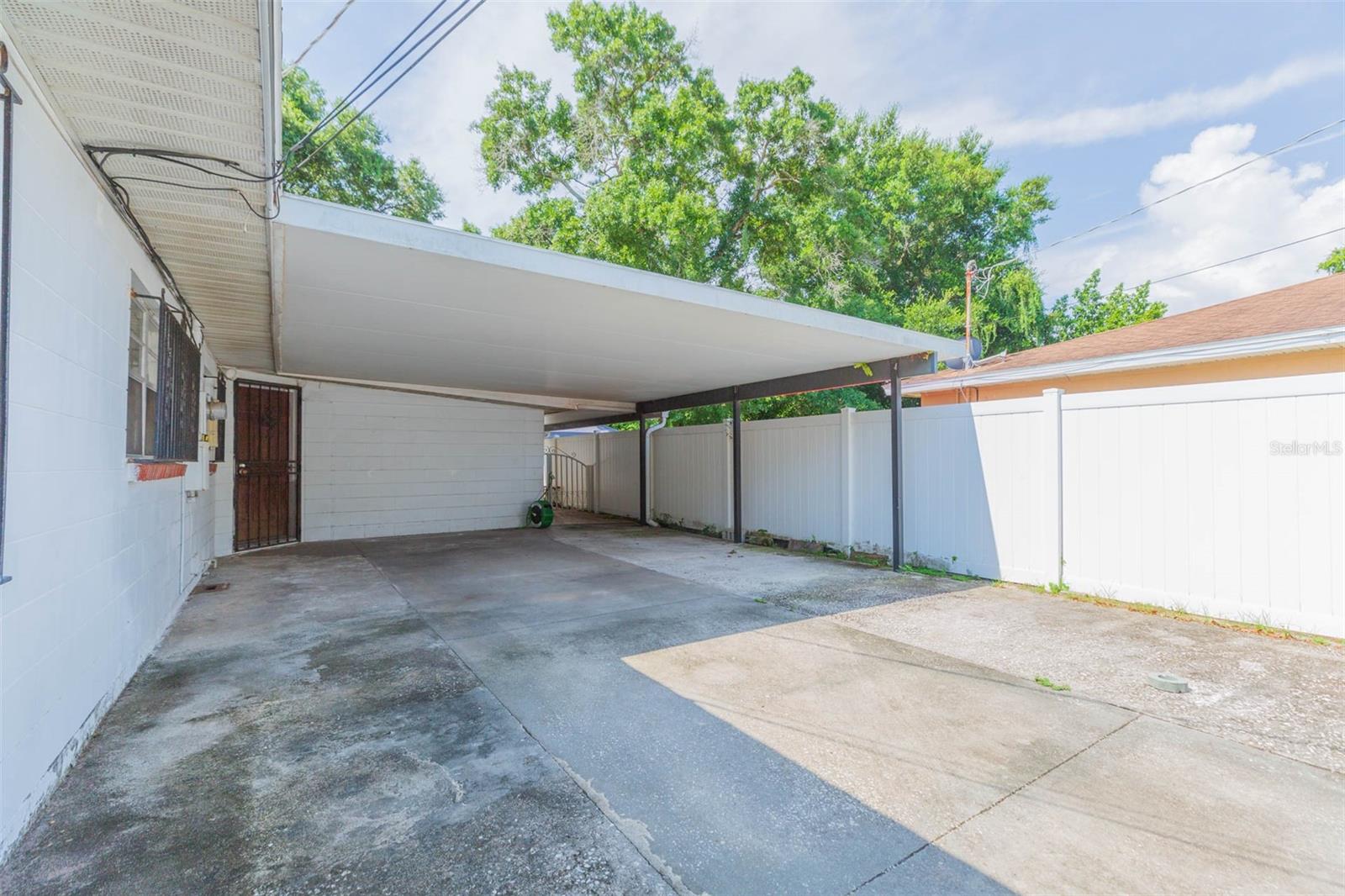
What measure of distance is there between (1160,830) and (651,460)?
10088 mm

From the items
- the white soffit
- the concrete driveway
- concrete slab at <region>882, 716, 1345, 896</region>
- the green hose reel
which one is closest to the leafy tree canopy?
the green hose reel

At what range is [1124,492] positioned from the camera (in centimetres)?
495

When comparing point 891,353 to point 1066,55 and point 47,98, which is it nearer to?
point 47,98

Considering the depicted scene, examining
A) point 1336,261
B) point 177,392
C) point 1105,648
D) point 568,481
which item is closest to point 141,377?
point 177,392

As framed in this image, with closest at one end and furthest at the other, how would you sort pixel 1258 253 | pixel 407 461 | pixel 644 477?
pixel 407 461, pixel 1258 253, pixel 644 477

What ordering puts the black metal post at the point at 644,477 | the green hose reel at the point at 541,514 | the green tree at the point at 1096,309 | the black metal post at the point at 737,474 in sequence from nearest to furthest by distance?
the black metal post at the point at 737,474 < the green hose reel at the point at 541,514 < the black metal post at the point at 644,477 < the green tree at the point at 1096,309

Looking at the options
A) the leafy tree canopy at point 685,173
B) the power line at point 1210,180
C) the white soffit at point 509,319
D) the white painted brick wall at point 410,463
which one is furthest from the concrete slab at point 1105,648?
the leafy tree canopy at point 685,173

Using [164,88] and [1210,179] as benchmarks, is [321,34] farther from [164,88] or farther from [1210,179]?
[1210,179]

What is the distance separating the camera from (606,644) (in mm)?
3930

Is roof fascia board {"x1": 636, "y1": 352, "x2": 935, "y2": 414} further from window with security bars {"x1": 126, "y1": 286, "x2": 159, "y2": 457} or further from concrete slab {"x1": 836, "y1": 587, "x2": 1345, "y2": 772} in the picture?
window with security bars {"x1": 126, "y1": 286, "x2": 159, "y2": 457}

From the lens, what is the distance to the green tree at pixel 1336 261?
14.0 m

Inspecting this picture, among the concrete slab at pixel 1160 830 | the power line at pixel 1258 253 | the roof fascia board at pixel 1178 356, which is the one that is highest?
the power line at pixel 1258 253

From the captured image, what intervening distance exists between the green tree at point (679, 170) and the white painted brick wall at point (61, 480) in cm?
1092

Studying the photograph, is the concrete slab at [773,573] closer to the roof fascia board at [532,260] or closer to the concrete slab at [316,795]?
the roof fascia board at [532,260]
